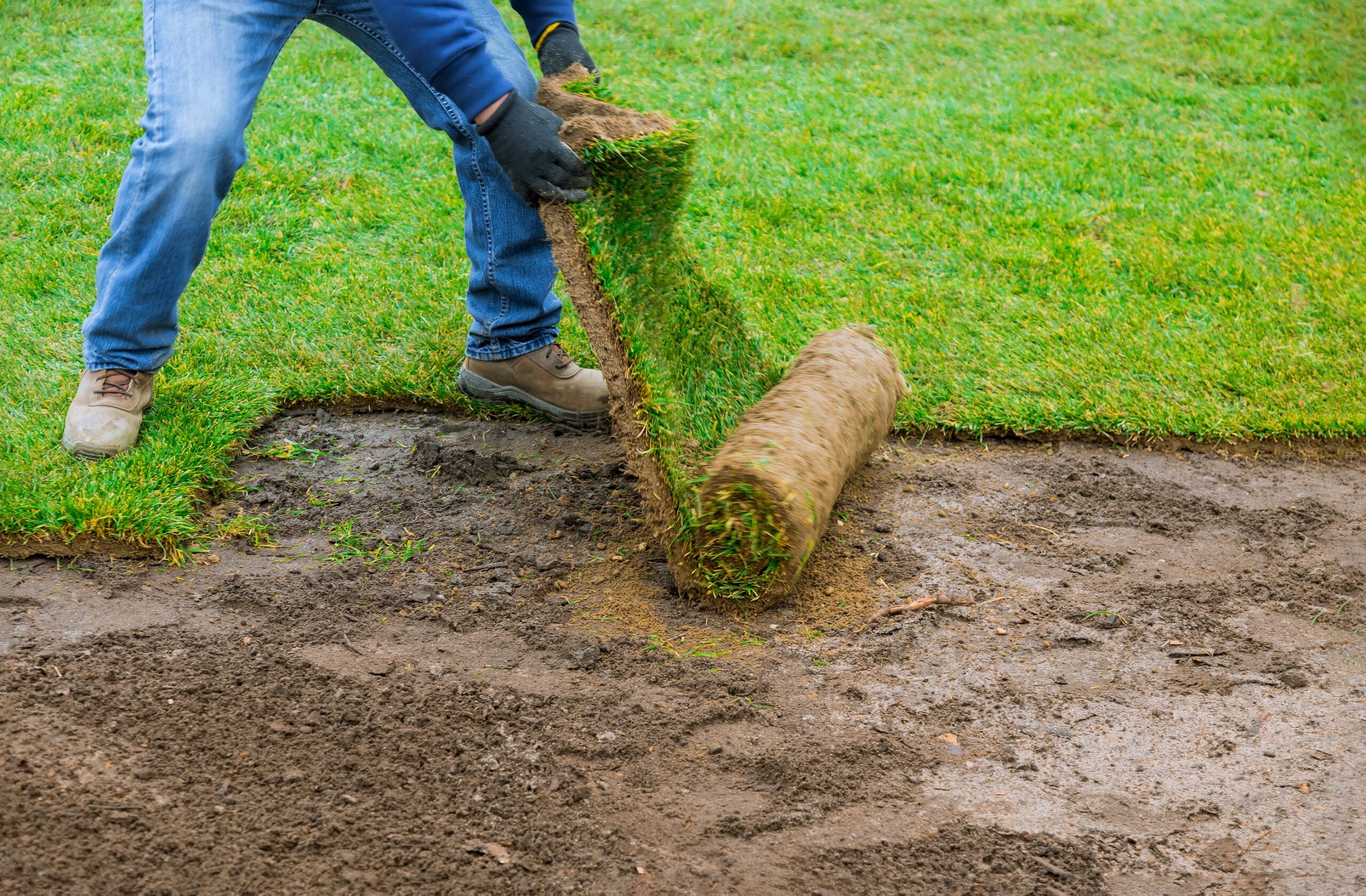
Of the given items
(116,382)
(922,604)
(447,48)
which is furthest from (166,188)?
(922,604)

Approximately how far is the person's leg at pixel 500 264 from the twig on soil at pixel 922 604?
135cm

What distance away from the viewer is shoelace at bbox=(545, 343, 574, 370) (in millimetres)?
3814

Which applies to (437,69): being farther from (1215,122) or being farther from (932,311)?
(1215,122)

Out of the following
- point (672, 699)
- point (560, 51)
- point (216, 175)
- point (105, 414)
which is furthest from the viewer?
point (560, 51)

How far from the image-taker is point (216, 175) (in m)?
3.20

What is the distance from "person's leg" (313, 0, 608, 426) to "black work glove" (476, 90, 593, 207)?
53 cm

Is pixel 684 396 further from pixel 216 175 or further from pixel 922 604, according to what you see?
pixel 216 175

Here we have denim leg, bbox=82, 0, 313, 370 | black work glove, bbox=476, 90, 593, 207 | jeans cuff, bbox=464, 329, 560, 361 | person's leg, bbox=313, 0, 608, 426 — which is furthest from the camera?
jeans cuff, bbox=464, 329, 560, 361

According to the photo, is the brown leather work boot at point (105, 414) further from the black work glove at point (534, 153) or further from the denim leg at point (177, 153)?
the black work glove at point (534, 153)

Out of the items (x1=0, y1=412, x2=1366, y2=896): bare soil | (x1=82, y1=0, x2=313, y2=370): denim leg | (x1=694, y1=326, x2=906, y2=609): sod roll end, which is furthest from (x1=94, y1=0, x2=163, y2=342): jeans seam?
(x1=694, y1=326, x2=906, y2=609): sod roll end

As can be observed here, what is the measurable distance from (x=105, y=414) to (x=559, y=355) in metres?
1.42

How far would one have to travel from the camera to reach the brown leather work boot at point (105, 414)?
334cm

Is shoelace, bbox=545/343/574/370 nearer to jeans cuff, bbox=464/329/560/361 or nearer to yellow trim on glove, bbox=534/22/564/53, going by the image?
jeans cuff, bbox=464/329/560/361

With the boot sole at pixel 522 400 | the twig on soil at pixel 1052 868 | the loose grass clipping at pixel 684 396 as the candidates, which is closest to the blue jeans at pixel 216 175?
the boot sole at pixel 522 400
